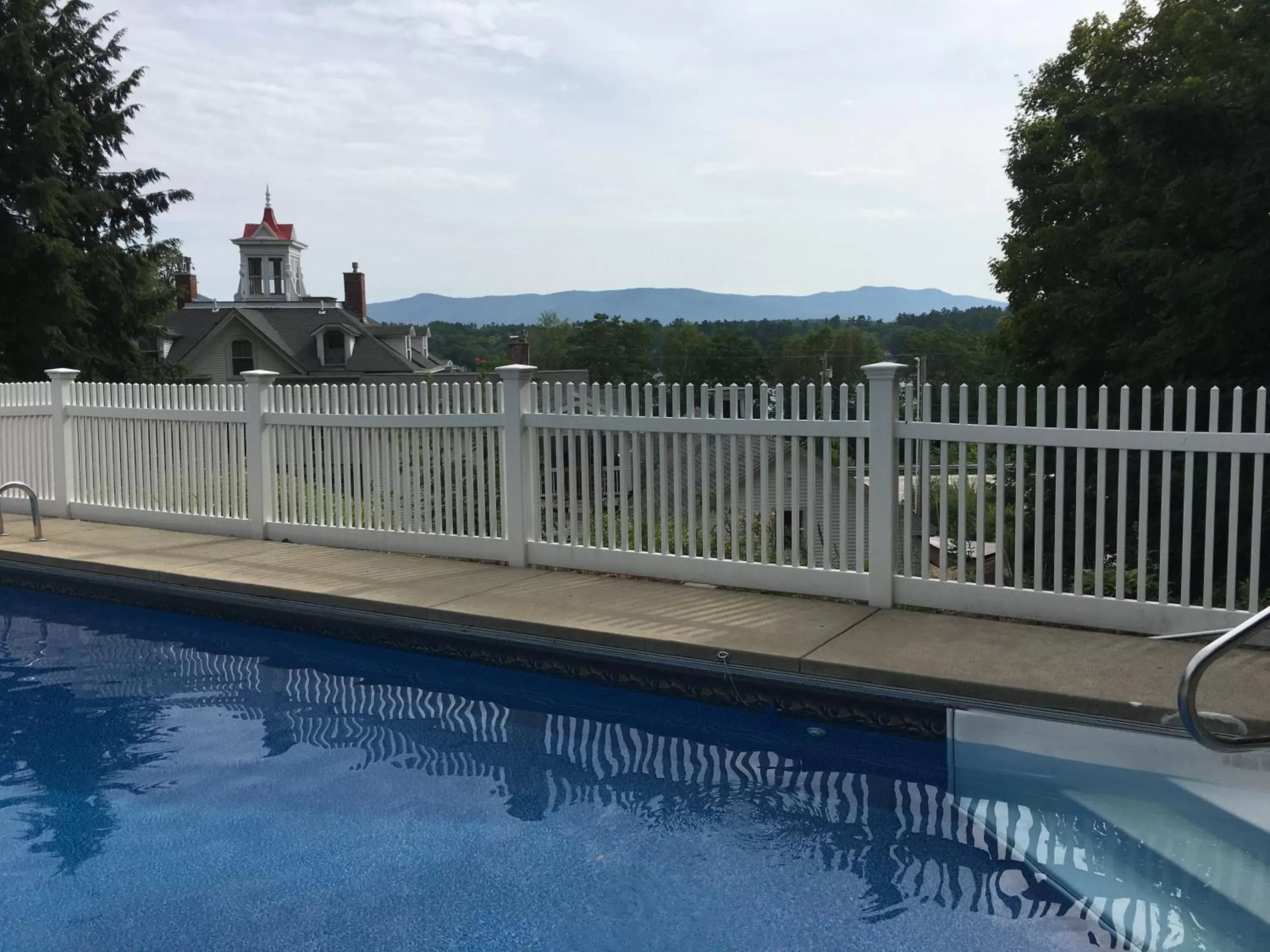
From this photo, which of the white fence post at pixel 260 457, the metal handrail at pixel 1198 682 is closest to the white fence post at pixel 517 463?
the white fence post at pixel 260 457

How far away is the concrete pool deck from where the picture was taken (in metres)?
4.98

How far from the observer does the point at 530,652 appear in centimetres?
635

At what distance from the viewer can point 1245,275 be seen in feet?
45.7

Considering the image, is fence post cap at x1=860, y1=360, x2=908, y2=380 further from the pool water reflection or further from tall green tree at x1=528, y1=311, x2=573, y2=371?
tall green tree at x1=528, y1=311, x2=573, y2=371

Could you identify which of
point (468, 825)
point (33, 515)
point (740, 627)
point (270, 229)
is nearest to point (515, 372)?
point (740, 627)

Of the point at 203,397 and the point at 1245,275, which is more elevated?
the point at 1245,275

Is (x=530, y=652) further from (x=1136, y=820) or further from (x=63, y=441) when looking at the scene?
(x=63, y=441)

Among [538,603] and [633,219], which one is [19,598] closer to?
[538,603]

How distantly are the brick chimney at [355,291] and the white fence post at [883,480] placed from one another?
50.0m

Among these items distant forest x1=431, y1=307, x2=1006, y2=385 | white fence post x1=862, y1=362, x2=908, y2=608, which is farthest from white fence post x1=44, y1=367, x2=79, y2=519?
distant forest x1=431, y1=307, x2=1006, y2=385

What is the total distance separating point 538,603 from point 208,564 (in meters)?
3.01

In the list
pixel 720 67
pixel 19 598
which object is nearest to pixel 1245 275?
pixel 720 67

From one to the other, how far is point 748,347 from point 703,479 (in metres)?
68.8

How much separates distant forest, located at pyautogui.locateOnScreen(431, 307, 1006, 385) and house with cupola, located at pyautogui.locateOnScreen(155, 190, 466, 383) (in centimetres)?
1015
